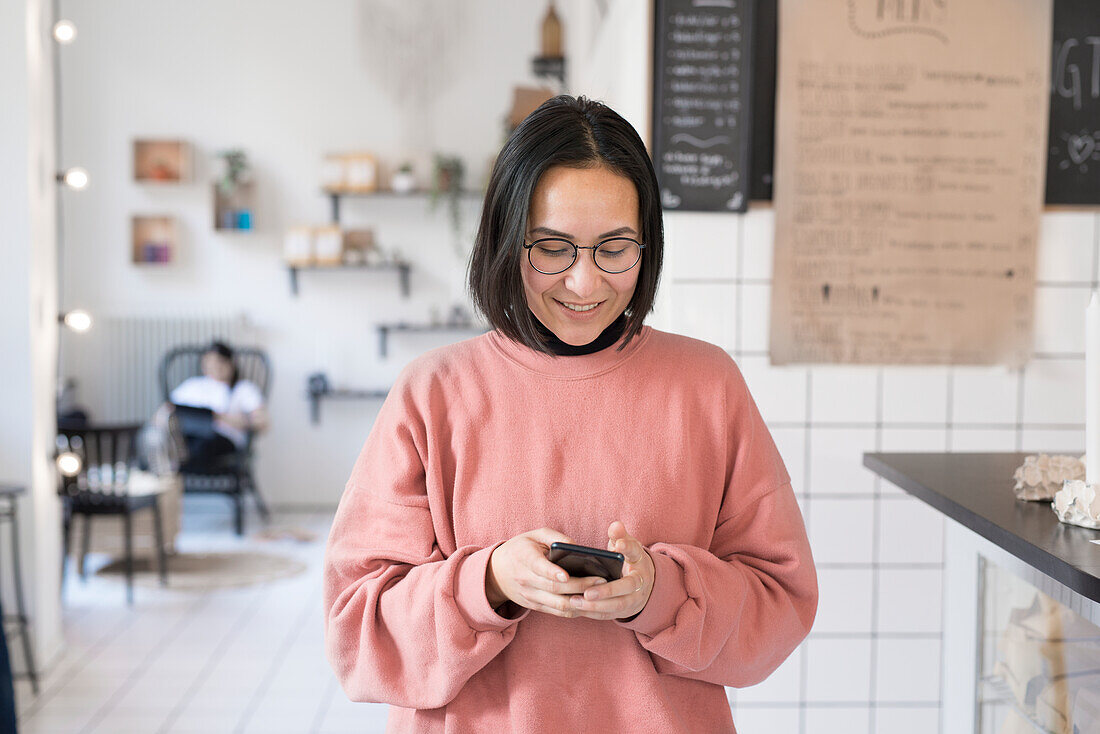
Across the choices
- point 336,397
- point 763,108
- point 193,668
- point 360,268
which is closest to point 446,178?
point 360,268

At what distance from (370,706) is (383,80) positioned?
3.96 metres

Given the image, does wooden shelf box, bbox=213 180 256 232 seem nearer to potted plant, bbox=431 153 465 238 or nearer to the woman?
Answer: potted plant, bbox=431 153 465 238

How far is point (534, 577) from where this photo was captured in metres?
0.88

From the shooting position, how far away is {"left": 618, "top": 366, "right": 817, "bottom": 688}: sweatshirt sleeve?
951 millimetres

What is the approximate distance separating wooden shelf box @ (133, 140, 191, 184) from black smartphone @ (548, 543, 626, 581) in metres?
5.49

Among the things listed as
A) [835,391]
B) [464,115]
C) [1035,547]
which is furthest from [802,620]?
[464,115]

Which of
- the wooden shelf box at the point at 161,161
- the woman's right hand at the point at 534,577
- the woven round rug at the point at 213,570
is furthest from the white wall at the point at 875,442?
the wooden shelf box at the point at 161,161

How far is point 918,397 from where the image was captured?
2.24m

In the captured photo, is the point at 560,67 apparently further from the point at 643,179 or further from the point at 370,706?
the point at 643,179

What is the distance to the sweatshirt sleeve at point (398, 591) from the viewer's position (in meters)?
0.96

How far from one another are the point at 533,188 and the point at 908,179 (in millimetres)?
1528

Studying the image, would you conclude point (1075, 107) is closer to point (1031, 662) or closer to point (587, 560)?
point (1031, 662)

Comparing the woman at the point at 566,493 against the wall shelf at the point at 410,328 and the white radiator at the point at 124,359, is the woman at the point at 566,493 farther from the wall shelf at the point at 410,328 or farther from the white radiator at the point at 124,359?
the white radiator at the point at 124,359

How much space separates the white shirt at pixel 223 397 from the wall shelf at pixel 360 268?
0.74 m
